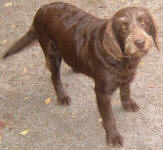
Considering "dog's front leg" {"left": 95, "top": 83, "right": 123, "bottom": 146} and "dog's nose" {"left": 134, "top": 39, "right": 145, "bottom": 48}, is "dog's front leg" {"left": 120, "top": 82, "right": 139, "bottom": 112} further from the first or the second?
"dog's nose" {"left": 134, "top": 39, "right": 145, "bottom": 48}

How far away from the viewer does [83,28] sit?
3.29 meters

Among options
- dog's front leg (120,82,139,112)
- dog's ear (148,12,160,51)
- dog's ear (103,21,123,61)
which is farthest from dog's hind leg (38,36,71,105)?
dog's ear (148,12,160,51)

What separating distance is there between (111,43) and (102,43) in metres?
0.20

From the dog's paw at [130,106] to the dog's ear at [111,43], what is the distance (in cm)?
116

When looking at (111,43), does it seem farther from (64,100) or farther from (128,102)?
(64,100)

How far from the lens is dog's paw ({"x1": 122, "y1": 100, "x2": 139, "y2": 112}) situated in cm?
385

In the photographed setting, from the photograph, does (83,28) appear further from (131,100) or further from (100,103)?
(131,100)

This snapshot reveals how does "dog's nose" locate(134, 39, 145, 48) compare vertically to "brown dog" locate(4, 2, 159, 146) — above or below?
above

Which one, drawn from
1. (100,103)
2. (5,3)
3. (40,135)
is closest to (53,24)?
(100,103)

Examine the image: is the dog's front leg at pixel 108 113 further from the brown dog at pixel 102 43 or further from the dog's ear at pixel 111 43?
the dog's ear at pixel 111 43

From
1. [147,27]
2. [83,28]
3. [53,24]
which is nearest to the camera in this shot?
[147,27]

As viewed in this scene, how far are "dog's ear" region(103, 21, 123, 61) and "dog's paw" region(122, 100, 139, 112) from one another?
1162 millimetres

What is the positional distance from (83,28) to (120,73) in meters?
0.70

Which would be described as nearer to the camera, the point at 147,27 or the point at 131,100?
the point at 147,27
